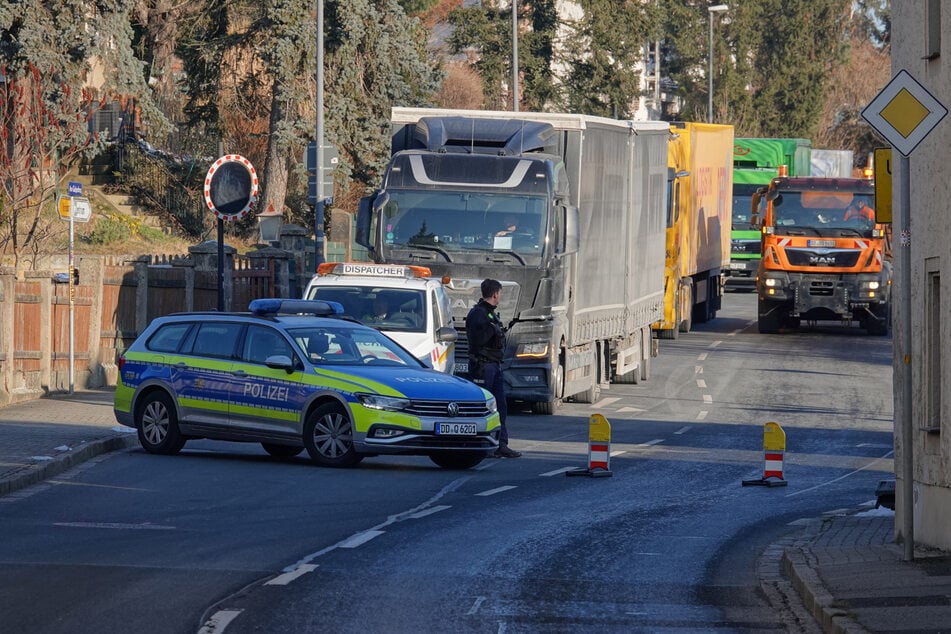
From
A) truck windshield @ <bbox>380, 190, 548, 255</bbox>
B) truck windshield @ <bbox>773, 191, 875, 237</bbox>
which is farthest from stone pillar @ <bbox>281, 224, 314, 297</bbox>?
truck windshield @ <bbox>773, 191, 875, 237</bbox>

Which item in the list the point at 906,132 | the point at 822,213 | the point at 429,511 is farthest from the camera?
the point at 822,213

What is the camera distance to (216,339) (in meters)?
17.8

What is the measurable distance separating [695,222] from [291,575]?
28.5m

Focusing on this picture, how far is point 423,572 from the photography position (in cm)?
1043

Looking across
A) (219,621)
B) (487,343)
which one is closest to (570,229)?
(487,343)

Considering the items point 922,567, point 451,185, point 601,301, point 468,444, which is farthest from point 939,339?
point 601,301

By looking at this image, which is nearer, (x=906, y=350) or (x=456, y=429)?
(x=906, y=350)

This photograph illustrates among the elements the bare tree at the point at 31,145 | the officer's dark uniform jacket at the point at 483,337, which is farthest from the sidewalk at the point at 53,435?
the bare tree at the point at 31,145

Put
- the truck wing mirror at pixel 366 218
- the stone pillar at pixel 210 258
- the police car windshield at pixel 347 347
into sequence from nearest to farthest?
the police car windshield at pixel 347 347 → the truck wing mirror at pixel 366 218 → the stone pillar at pixel 210 258

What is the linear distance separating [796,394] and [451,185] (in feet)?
25.9

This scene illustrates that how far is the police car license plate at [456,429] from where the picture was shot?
648 inches

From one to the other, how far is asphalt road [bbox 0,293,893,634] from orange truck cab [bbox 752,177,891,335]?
15.1 m

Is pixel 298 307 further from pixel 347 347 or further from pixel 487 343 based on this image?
pixel 487 343

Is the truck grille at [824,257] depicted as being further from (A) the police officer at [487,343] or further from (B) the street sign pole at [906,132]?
(B) the street sign pole at [906,132]
